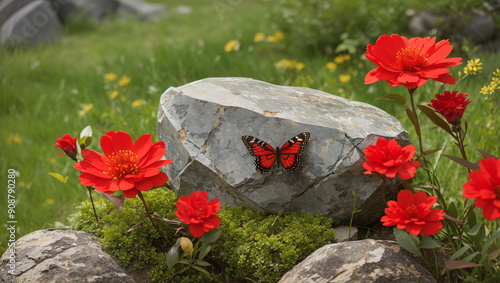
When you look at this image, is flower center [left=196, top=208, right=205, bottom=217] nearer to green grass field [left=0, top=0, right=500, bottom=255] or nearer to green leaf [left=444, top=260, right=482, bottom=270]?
green leaf [left=444, top=260, right=482, bottom=270]

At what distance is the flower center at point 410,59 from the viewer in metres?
1.81

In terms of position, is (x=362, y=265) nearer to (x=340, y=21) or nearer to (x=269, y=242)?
(x=269, y=242)

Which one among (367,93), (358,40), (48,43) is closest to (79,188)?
(367,93)

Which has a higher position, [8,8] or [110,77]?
[110,77]

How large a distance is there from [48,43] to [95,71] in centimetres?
216

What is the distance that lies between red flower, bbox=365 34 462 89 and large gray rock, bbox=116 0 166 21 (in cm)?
700

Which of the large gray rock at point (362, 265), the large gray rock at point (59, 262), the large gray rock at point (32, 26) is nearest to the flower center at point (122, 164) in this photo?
the large gray rock at point (59, 262)

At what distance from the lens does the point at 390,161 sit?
1709 millimetres

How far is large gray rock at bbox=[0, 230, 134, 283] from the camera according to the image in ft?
6.24

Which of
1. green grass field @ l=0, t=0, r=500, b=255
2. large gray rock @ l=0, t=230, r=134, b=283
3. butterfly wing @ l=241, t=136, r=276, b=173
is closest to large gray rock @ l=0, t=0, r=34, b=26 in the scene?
green grass field @ l=0, t=0, r=500, b=255

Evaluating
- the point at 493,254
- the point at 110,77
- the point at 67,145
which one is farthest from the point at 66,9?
the point at 493,254

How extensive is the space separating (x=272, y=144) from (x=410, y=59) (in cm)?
73

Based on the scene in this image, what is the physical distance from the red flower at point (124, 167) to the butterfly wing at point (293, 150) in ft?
Result: 1.74

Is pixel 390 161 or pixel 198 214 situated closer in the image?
pixel 390 161
